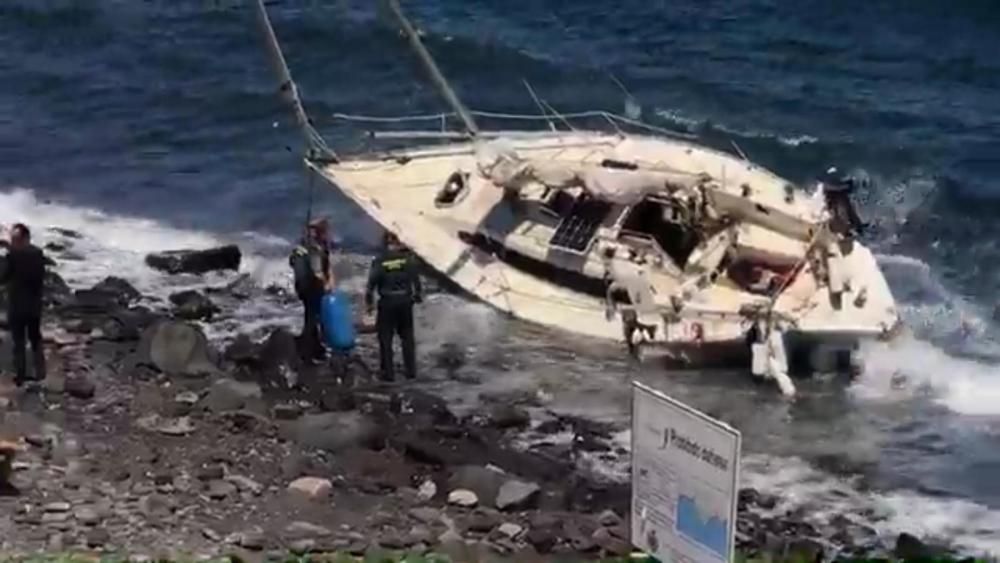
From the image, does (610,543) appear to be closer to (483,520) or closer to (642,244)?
(483,520)

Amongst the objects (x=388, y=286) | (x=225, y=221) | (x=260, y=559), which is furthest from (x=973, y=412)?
(x=225, y=221)

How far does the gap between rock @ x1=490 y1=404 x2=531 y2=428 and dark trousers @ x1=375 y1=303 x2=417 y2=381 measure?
122 centimetres

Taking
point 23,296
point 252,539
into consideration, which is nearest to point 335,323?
point 23,296

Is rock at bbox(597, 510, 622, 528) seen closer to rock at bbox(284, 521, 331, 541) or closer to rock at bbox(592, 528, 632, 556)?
rock at bbox(592, 528, 632, 556)

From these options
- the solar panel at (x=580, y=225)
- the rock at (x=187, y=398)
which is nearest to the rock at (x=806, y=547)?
the rock at (x=187, y=398)

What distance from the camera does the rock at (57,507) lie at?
16.8m

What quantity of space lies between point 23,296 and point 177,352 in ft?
6.64

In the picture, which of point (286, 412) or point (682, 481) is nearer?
point (682, 481)

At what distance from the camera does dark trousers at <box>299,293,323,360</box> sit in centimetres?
2209

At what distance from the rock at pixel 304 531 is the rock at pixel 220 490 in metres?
0.83

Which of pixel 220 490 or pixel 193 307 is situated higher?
pixel 220 490

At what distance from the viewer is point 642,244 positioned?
23766 millimetres

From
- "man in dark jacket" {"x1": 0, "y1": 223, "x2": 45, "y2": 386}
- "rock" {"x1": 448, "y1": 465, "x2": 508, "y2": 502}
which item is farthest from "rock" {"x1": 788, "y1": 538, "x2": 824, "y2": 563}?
"man in dark jacket" {"x1": 0, "y1": 223, "x2": 45, "y2": 386}

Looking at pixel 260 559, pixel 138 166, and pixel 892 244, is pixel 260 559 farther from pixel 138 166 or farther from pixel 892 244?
pixel 138 166
